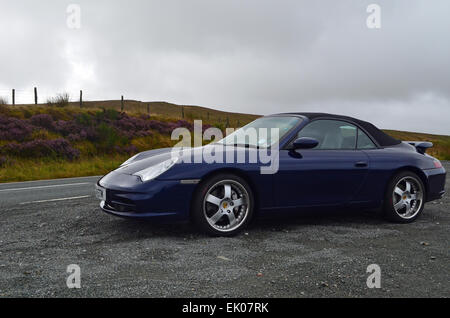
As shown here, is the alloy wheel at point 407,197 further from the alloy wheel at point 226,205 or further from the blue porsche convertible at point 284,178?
the alloy wheel at point 226,205

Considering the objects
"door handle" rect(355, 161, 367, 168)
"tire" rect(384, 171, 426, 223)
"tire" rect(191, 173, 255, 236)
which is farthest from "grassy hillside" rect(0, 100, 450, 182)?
"tire" rect(384, 171, 426, 223)

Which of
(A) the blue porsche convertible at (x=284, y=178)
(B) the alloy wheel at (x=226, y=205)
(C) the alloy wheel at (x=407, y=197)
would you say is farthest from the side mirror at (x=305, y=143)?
(C) the alloy wheel at (x=407, y=197)

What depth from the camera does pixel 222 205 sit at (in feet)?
15.0

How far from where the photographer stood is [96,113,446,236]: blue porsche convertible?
4469 millimetres

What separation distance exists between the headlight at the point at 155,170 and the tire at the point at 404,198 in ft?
9.64

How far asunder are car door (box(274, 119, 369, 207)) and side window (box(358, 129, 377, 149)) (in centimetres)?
7

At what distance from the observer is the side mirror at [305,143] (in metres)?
4.88

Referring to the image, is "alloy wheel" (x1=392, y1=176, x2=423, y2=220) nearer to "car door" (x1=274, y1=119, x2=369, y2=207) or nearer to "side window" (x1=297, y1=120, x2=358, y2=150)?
"car door" (x1=274, y1=119, x2=369, y2=207)

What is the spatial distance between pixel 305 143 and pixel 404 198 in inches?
72.2

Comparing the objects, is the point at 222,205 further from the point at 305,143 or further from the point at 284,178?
the point at 305,143

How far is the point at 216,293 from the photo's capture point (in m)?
3.04

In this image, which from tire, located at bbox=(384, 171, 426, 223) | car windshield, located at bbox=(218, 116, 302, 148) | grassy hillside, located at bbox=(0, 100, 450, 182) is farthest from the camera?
grassy hillside, located at bbox=(0, 100, 450, 182)

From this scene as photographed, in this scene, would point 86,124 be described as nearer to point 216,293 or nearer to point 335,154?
point 335,154
